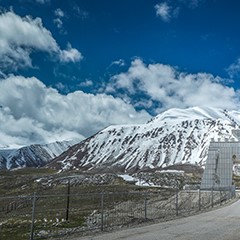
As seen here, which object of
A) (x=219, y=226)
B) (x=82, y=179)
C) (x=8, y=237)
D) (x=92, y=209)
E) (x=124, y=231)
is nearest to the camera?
(x=124, y=231)

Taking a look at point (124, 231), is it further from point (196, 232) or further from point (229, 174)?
point (229, 174)

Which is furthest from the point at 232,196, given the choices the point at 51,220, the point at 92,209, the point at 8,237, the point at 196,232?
the point at 196,232

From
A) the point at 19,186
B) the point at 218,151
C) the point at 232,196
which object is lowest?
the point at 19,186

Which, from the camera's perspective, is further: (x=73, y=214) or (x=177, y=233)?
(x=73, y=214)

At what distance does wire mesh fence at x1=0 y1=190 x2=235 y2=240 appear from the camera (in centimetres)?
1961

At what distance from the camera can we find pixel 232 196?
52.6 meters

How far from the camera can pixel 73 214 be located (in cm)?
4078

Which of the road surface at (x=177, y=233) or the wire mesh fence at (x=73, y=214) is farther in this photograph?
the wire mesh fence at (x=73, y=214)

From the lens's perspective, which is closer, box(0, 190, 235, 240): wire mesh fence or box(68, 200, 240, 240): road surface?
box(68, 200, 240, 240): road surface

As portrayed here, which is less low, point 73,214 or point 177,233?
point 177,233

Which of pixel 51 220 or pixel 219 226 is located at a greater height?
pixel 219 226

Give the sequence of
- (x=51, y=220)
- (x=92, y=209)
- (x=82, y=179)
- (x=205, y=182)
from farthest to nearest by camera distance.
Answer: (x=82, y=179) < (x=205, y=182) < (x=92, y=209) < (x=51, y=220)

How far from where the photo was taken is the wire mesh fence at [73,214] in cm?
1961

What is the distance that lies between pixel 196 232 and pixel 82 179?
123 meters
